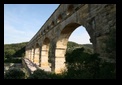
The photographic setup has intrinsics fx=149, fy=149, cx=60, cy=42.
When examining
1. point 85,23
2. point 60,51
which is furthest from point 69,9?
point 60,51

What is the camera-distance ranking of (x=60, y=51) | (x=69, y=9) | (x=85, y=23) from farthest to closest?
(x=60, y=51), (x=69, y=9), (x=85, y=23)

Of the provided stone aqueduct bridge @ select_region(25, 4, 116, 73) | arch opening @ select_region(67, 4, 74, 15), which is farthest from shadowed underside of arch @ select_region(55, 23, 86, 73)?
arch opening @ select_region(67, 4, 74, 15)

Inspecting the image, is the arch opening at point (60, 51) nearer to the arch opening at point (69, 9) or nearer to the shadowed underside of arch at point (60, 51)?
the shadowed underside of arch at point (60, 51)

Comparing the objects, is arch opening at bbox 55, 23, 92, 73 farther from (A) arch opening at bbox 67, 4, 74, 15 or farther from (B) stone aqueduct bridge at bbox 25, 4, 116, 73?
(A) arch opening at bbox 67, 4, 74, 15

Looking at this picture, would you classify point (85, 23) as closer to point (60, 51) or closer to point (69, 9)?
point (69, 9)

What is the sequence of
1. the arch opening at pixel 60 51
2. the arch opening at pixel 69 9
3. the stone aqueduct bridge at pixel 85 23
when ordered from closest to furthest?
the stone aqueduct bridge at pixel 85 23 → the arch opening at pixel 69 9 → the arch opening at pixel 60 51

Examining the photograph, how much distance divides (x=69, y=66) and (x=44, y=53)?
11535 millimetres

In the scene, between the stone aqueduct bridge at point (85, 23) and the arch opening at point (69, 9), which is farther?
the arch opening at point (69, 9)

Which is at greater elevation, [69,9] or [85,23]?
[69,9]

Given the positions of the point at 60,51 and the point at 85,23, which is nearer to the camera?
the point at 85,23

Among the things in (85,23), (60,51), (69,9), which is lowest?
(60,51)

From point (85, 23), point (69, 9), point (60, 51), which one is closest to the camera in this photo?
point (85, 23)

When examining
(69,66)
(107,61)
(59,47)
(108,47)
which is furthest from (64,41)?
(108,47)

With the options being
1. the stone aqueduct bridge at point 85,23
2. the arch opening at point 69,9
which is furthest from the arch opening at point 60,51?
the arch opening at point 69,9
